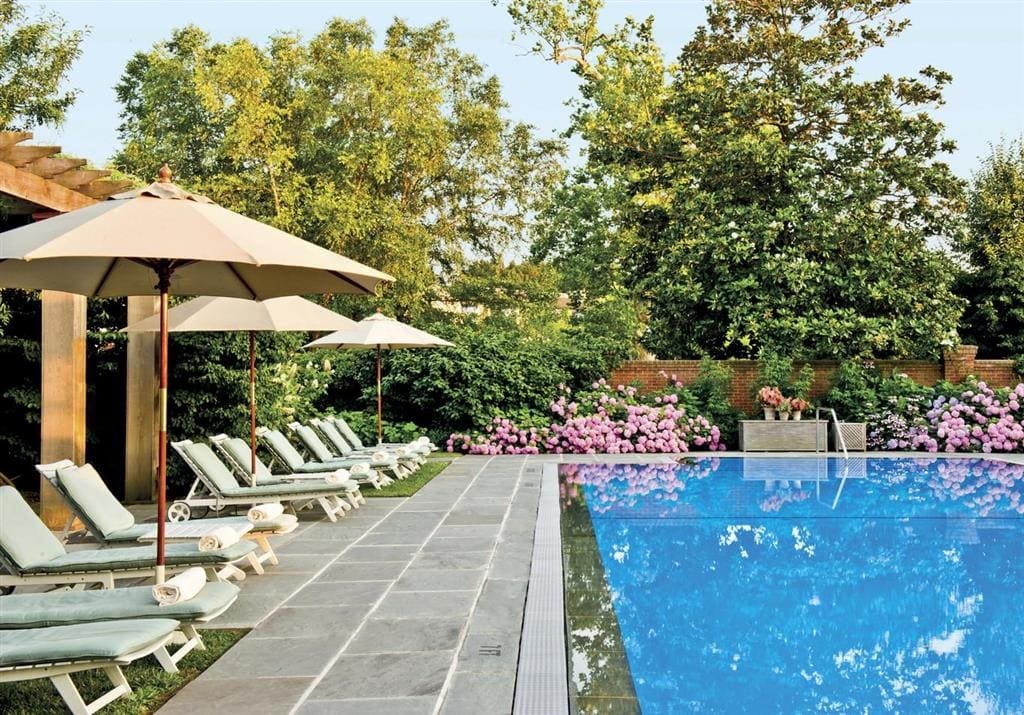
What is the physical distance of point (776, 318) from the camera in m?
18.3

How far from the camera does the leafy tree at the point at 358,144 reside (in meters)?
25.8

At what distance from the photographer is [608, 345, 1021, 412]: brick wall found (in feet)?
59.2

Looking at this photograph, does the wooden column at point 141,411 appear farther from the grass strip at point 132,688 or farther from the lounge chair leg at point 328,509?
the grass strip at point 132,688

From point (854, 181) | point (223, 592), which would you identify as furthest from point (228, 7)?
point (223, 592)

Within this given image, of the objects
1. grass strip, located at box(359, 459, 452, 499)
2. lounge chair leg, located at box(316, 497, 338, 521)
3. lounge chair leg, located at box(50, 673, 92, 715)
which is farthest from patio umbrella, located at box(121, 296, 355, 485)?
lounge chair leg, located at box(50, 673, 92, 715)

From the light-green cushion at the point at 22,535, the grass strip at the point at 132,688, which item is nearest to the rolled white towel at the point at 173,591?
→ the grass strip at the point at 132,688

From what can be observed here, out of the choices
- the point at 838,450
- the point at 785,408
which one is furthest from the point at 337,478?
the point at 838,450

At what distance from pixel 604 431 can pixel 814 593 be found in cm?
1037

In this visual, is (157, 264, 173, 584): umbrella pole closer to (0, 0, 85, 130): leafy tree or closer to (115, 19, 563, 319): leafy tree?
(115, 19, 563, 319): leafy tree

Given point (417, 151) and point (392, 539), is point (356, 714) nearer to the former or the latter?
point (392, 539)

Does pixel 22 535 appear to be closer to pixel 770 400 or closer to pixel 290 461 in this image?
pixel 290 461

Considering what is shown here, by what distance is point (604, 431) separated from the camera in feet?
55.3

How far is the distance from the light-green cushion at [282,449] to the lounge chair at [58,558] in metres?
4.51

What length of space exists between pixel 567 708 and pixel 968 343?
65.8 ft
